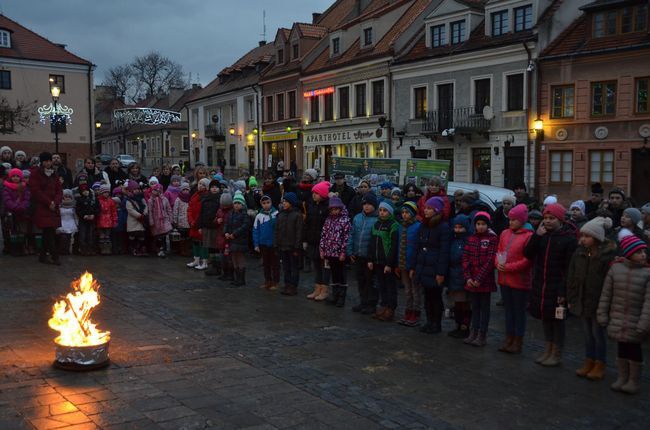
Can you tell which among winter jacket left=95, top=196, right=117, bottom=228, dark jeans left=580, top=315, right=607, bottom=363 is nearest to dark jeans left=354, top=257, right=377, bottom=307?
dark jeans left=580, top=315, right=607, bottom=363

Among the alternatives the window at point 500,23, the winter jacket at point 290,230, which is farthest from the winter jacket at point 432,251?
the window at point 500,23

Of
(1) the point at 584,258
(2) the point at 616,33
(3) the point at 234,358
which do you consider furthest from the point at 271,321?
(2) the point at 616,33

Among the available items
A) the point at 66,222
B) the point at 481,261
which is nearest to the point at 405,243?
the point at 481,261

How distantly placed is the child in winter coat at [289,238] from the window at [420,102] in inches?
925

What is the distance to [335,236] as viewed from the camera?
33.3 feet

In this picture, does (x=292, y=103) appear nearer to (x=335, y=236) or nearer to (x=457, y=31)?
(x=457, y=31)

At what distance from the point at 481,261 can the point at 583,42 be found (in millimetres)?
22359

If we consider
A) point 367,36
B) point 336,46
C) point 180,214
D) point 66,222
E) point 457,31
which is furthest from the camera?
point 336,46

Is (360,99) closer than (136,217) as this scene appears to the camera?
No

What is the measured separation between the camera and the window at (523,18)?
93.3 feet

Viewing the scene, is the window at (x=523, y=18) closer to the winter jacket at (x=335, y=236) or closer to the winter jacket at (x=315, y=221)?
the winter jacket at (x=315, y=221)

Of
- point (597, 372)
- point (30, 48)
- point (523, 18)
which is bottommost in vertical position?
point (597, 372)

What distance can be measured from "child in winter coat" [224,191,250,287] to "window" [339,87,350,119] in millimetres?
27646

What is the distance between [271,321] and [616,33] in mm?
22662
